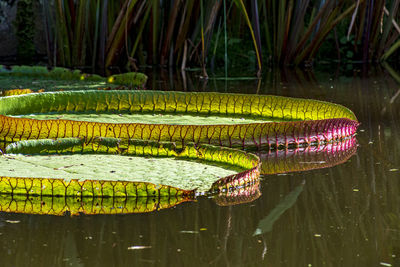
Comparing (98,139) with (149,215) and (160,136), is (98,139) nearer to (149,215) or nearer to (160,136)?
(160,136)

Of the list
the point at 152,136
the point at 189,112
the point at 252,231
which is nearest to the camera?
the point at 252,231

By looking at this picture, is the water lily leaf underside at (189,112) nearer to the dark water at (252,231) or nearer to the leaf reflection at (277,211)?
the dark water at (252,231)

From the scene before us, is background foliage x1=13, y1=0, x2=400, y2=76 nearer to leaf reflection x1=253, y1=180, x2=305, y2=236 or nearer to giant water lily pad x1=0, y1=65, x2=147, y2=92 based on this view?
giant water lily pad x1=0, y1=65, x2=147, y2=92

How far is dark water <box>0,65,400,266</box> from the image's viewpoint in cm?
168

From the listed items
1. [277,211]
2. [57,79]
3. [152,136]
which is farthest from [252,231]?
[57,79]

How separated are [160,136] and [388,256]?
4.16 feet

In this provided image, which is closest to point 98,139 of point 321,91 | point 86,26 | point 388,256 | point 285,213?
point 285,213

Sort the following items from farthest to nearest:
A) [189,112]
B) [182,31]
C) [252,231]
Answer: [182,31]
[189,112]
[252,231]

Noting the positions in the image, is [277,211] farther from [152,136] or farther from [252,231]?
[152,136]

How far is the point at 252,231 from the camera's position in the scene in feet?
6.19

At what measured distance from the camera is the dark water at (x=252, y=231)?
168 cm

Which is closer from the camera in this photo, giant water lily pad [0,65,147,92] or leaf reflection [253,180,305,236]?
leaf reflection [253,180,305,236]

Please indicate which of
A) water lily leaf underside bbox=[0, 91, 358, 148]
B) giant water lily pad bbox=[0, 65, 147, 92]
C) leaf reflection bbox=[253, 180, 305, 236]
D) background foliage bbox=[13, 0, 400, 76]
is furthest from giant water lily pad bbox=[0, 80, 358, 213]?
background foliage bbox=[13, 0, 400, 76]

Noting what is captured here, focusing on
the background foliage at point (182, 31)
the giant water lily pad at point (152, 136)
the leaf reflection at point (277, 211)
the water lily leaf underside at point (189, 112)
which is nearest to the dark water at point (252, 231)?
the leaf reflection at point (277, 211)
